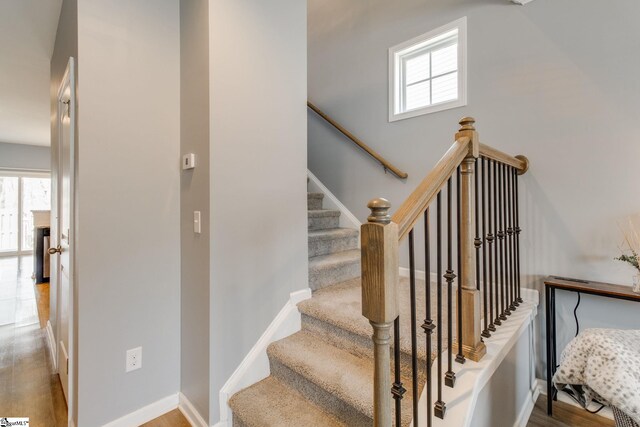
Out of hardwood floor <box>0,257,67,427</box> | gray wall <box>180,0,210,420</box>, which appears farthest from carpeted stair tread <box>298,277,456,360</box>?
hardwood floor <box>0,257,67,427</box>

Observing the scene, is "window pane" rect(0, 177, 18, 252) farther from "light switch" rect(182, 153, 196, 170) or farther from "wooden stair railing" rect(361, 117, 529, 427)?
"wooden stair railing" rect(361, 117, 529, 427)

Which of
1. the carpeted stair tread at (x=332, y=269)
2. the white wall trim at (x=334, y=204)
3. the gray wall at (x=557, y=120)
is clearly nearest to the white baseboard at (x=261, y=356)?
the carpeted stair tread at (x=332, y=269)

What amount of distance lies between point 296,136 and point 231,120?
0.47 m

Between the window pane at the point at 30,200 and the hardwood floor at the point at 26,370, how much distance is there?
4.67m

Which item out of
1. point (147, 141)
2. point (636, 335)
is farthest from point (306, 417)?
point (147, 141)

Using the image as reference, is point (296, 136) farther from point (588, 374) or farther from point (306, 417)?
point (588, 374)

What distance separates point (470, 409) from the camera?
3.74ft

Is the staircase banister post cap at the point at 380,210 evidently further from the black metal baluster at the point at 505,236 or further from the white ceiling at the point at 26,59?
the white ceiling at the point at 26,59

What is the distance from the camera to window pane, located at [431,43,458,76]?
243cm

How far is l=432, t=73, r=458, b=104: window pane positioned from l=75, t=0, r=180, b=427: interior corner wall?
1959 millimetres

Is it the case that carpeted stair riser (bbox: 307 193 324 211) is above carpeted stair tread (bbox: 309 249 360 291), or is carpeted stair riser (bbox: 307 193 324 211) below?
above

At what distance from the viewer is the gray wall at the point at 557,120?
1.73m

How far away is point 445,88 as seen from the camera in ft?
8.14

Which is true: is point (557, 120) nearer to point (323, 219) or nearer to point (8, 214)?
point (323, 219)
